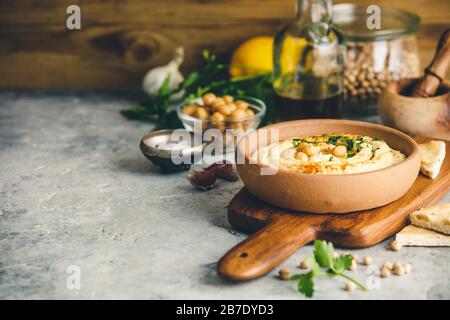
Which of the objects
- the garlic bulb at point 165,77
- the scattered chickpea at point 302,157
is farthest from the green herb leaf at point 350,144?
the garlic bulb at point 165,77

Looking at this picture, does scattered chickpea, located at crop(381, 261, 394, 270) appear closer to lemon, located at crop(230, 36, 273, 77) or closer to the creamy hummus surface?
the creamy hummus surface

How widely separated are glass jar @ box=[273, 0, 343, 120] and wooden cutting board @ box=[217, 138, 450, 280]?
48 cm

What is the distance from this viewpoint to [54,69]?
2.42m

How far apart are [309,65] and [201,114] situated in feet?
1.09

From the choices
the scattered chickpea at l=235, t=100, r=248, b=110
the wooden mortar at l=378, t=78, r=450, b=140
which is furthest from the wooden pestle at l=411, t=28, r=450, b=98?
the scattered chickpea at l=235, t=100, r=248, b=110

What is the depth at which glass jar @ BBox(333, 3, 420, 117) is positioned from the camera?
1976 millimetres

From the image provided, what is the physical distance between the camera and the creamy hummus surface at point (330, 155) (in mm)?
1404

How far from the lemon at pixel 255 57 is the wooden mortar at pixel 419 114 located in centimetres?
45

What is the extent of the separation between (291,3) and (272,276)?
3.88 ft

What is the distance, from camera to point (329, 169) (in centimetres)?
139

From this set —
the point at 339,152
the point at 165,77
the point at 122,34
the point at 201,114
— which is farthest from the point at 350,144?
the point at 122,34

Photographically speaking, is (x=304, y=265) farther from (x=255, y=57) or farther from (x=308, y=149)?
(x=255, y=57)

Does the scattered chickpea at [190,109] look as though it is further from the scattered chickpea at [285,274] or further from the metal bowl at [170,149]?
the scattered chickpea at [285,274]
